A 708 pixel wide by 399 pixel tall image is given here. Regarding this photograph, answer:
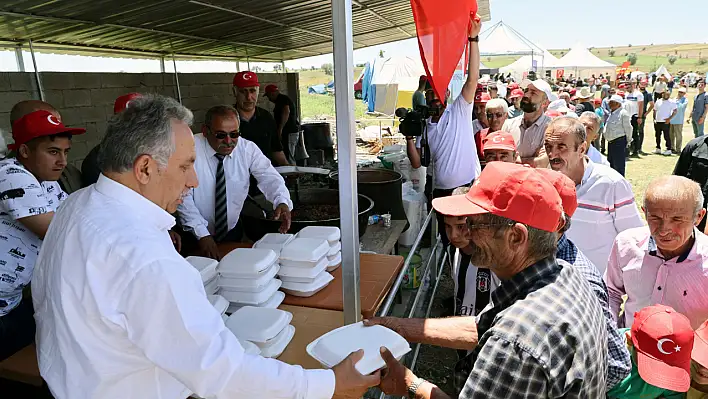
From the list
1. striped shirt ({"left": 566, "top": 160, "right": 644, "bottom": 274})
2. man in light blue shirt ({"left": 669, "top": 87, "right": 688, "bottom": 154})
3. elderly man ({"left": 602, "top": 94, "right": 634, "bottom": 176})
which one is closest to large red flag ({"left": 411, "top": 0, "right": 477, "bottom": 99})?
striped shirt ({"left": 566, "top": 160, "right": 644, "bottom": 274})

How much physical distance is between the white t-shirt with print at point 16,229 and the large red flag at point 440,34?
74.0 inches

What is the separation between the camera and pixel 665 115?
11078 millimetres

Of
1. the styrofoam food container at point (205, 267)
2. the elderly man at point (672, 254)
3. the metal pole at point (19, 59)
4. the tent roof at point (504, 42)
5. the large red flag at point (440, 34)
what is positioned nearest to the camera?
the styrofoam food container at point (205, 267)

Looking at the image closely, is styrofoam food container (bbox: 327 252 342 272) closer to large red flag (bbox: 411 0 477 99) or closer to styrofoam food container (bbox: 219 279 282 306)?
styrofoam food container (bbox: 219 279 282 306)

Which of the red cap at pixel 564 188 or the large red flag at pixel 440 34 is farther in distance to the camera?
the large red flag at pixel 440 34

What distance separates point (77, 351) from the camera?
1.09m

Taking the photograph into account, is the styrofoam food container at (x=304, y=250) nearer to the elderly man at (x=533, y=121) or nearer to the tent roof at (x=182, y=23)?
the elderly man at (x=533, y=121)

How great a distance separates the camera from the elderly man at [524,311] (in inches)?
44.0

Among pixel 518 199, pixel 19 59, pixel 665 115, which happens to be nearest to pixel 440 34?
pixel 518 199

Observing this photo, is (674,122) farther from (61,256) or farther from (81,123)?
(61,256)

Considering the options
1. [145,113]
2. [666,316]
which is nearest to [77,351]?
[145,113]

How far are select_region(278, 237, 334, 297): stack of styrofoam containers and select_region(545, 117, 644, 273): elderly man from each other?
1546mm

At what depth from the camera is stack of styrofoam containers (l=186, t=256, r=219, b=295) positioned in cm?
178

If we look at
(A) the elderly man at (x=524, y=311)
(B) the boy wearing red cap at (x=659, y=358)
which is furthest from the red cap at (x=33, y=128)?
(B) the boy wearing red cap at (x=659, y=358)
